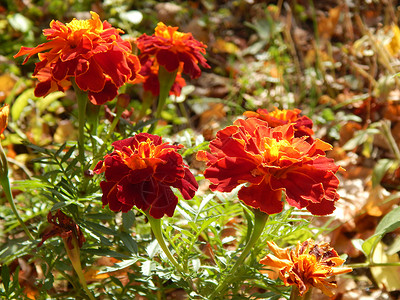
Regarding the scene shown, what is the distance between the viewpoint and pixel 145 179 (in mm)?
789

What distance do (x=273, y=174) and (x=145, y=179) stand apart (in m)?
0.21

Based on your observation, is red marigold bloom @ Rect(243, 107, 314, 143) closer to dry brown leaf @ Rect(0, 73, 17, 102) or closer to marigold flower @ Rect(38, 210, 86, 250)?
marigold flower @ Rect(38, 210, 86, 250)

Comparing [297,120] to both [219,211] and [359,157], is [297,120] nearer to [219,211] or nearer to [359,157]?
[219,211]

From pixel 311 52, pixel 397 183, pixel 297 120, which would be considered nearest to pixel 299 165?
pixel 297 120

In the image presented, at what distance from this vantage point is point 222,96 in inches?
97.8

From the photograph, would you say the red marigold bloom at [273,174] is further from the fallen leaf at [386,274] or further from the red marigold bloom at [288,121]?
the fallen leaf at [386,274]

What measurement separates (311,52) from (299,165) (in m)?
1.97

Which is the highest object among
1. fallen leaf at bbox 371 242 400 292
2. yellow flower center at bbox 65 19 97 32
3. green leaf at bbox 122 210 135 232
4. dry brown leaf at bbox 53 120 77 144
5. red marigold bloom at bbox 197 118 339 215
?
yellow flower center at bbox 65 19 97 32

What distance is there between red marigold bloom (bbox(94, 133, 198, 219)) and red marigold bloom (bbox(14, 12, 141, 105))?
183 millimetres

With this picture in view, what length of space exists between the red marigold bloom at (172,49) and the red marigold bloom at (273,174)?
1.31 feet

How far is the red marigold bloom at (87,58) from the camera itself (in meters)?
0.91

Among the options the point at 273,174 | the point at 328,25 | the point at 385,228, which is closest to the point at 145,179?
the point at 273,174

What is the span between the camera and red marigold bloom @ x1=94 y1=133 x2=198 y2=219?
0.79 m

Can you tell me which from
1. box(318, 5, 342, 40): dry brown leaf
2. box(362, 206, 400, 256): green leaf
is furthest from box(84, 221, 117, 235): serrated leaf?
box(318, 5, 342, 40): dry brown leaf
